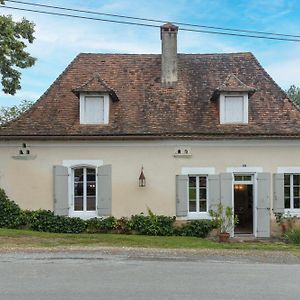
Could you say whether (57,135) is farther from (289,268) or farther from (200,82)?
(289,268)

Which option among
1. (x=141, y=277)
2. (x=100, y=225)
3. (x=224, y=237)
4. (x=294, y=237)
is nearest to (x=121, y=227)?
(x=100, y=225)

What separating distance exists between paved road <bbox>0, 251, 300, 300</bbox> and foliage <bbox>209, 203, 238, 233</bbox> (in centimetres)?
570

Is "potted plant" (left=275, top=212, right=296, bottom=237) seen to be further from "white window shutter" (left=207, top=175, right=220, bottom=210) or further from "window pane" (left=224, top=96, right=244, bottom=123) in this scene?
"window pane" (left=224, top=96, right=244, bottom=123)

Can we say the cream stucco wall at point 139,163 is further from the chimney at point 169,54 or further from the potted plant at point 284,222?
the chimney at point 169,54

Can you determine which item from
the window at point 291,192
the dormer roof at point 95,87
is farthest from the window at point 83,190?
the window at point 291,192

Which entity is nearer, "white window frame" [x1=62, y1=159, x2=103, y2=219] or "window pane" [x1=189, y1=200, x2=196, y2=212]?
"white window frame" [x1=62, y1=159, x2=103, y2=219]

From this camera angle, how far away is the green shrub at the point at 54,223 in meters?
16.5

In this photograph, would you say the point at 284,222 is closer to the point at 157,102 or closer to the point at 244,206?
the point at 244,206

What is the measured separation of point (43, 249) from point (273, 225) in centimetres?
924

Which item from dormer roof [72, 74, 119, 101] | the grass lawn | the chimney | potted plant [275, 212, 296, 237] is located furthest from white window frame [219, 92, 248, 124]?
the grass lawn

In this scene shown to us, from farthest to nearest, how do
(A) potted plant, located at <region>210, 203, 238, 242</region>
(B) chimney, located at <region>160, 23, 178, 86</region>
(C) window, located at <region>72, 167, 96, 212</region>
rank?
1. (B) chimney, located at <region>160, 23, 178, 86</region>
2. (C) window, located at <region>72, 167, 96, 212</region>
3. (A) potted plant, located at <region>210, 203, 238, 242</region>

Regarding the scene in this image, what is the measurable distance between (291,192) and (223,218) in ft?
9.43

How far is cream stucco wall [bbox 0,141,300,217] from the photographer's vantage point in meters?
16.9

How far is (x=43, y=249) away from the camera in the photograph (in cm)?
1152
